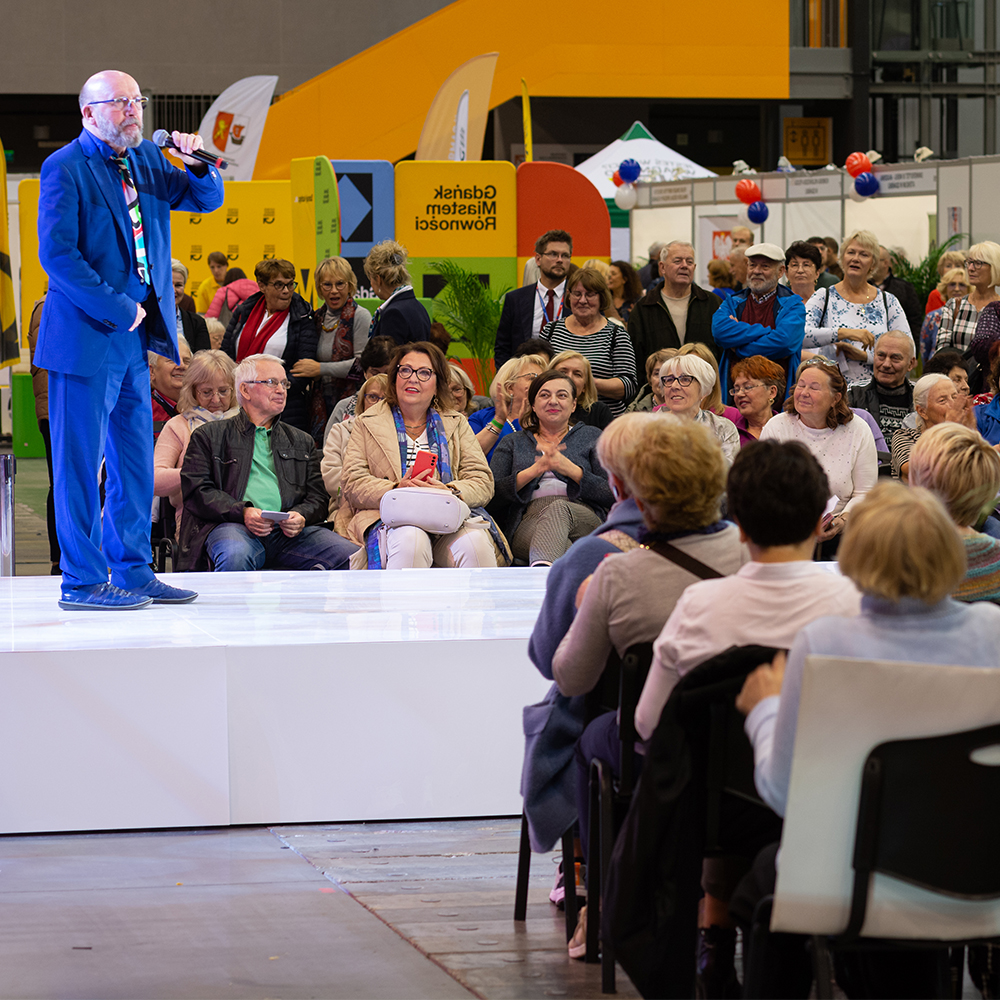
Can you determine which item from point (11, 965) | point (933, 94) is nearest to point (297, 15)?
point (933, 94)

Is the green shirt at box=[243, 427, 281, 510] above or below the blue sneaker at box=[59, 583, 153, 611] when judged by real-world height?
above

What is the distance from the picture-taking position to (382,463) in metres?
4.92

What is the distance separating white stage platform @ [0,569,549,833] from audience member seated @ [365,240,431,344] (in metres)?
3.06

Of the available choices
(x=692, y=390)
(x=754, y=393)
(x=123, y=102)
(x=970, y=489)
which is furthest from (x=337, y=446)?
(x=970, y=489)

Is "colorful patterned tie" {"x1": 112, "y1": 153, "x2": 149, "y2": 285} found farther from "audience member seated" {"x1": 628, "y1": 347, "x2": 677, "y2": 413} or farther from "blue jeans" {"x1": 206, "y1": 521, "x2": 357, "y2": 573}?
"audience member seated" {"x1": 628, "y1": 347, "x2": 677, "y2": 413}

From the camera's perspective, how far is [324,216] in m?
9.44

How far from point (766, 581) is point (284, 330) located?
5.09 metres

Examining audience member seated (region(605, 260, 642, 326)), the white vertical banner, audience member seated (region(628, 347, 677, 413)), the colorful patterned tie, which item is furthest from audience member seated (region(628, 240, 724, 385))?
the white vertical banner

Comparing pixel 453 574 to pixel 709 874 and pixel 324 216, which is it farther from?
pixel 324 216

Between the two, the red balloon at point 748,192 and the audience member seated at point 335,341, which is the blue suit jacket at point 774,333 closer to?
the audience member seated at point 335,341

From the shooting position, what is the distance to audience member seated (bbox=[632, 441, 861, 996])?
195 cm

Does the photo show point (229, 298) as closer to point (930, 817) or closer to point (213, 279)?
point (213, 279)

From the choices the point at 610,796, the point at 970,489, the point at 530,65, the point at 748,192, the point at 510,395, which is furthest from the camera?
the point at 530,65

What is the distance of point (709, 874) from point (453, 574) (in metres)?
2.57
